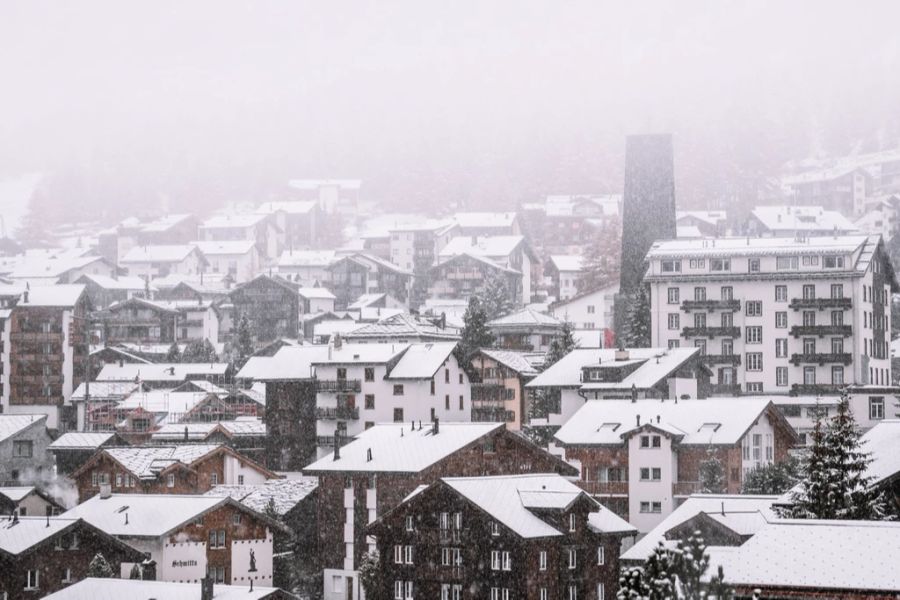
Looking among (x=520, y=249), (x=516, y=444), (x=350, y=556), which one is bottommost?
(x=350, y=556)

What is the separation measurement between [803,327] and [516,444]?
23720 mm

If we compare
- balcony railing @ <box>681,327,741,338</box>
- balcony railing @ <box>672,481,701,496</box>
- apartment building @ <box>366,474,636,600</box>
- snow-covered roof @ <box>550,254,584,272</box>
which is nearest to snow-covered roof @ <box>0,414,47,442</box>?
apartment building @ <box>366,474,636,600</box>

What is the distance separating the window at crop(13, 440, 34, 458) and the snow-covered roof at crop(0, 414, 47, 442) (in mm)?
552

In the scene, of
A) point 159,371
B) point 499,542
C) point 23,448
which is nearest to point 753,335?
point 499,542

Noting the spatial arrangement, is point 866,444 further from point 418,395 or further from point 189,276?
point 189,276

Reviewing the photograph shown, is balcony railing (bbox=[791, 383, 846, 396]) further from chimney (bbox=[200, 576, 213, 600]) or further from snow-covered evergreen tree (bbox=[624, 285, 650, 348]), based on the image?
chimney (bbox=[200, 576, 213, 600])

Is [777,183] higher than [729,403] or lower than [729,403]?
higher

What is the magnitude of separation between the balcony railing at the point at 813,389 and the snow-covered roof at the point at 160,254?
84539 millimetres

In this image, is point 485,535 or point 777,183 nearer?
point 485,535

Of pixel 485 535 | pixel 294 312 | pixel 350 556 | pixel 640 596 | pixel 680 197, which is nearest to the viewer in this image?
pixel 640 596

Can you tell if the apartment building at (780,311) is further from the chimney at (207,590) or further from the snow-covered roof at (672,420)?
the chimney at (207,590)

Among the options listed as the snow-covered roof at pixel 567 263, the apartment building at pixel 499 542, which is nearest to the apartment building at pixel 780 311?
the apartment building at pixel 499 542

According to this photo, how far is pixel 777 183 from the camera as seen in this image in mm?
197875

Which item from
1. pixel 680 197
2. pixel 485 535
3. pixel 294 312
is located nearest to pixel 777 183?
pixel 680 197
